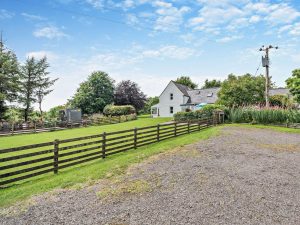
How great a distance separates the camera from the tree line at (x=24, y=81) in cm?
3438

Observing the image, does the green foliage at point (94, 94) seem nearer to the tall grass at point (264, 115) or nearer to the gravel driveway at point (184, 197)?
the tall grass at point (264, 115)

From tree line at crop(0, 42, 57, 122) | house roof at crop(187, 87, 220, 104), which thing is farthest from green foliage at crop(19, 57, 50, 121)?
house roof at crop(187, 87, 220, 104)

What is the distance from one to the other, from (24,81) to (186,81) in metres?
44.6

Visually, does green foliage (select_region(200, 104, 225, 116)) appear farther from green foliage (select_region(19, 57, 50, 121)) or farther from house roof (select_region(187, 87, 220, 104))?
green foliage (select_region(19, 57, 50, 121))

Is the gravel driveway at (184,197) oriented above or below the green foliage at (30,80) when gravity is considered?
below

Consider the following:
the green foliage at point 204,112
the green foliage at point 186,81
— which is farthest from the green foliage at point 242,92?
the green foliage at point 186,81

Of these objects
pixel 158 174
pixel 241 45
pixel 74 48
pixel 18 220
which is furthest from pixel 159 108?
pixel 18 220

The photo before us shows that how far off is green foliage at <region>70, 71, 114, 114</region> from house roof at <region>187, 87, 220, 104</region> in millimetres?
19007

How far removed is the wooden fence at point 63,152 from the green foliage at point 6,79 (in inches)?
1006

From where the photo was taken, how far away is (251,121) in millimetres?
24750

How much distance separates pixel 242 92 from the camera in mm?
31812

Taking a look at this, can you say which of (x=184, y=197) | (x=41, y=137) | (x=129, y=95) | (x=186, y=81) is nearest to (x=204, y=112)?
(x=41, y=137)

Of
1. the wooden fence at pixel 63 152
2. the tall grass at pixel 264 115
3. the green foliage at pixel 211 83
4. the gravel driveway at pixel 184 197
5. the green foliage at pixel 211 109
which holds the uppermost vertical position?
the green foliage at pixel 211 83

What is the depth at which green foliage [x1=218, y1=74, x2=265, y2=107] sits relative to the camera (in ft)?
104
